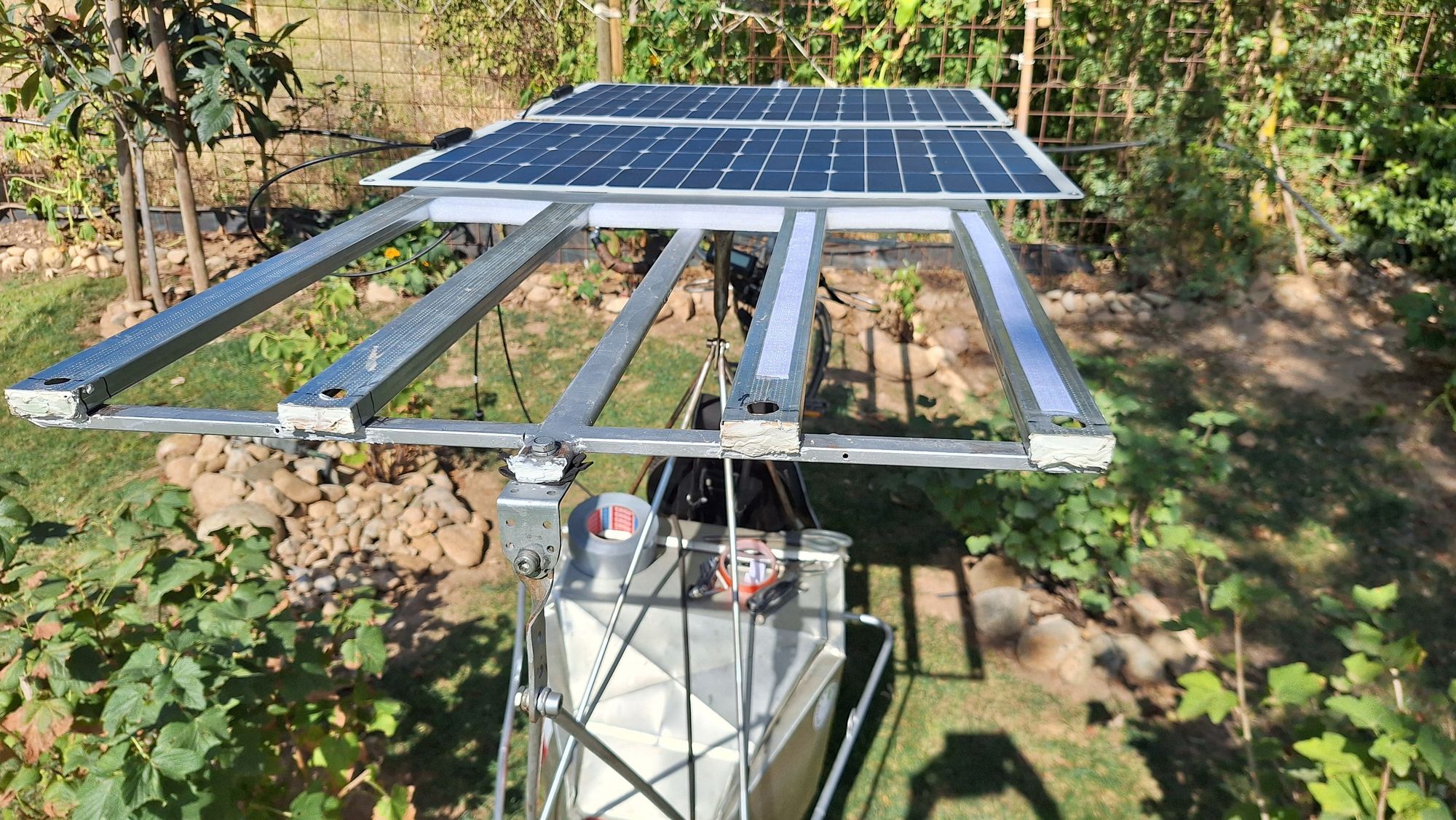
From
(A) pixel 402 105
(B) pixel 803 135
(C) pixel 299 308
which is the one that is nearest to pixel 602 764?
(B) pixel 803 135

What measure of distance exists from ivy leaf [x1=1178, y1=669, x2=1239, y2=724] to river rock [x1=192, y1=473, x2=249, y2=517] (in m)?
3.92

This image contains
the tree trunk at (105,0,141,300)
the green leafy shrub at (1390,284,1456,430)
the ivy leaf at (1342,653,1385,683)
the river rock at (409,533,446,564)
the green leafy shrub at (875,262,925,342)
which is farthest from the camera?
the green leafy shrub at (875,262,925,342)

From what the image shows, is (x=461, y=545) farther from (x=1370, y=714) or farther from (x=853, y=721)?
(x=1370, y=714)

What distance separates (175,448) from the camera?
15.5 feet

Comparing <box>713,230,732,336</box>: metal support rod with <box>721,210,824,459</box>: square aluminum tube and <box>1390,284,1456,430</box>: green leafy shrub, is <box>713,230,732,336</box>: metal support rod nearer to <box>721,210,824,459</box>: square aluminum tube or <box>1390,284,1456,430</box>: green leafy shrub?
<box>721,210,824,459</box>: square aluminum tube

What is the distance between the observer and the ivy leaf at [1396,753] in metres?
1.87

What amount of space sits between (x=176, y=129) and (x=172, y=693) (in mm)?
5083

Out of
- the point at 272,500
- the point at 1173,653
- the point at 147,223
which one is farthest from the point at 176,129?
the point at 1173,653

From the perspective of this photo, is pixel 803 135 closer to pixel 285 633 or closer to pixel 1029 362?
pixel 1029 362

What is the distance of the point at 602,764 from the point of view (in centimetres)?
247

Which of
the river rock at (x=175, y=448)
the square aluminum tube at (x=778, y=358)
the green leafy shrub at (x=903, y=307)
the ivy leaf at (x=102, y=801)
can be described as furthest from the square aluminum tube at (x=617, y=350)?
the green leafy shrub at (x=903, y=307)

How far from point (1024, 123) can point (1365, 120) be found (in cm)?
279

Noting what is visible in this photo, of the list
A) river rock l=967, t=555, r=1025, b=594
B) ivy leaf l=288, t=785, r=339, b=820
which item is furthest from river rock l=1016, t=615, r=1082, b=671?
ivy leaf l=288, t=785, r=339, b=820

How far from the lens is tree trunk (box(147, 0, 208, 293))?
216 inches
